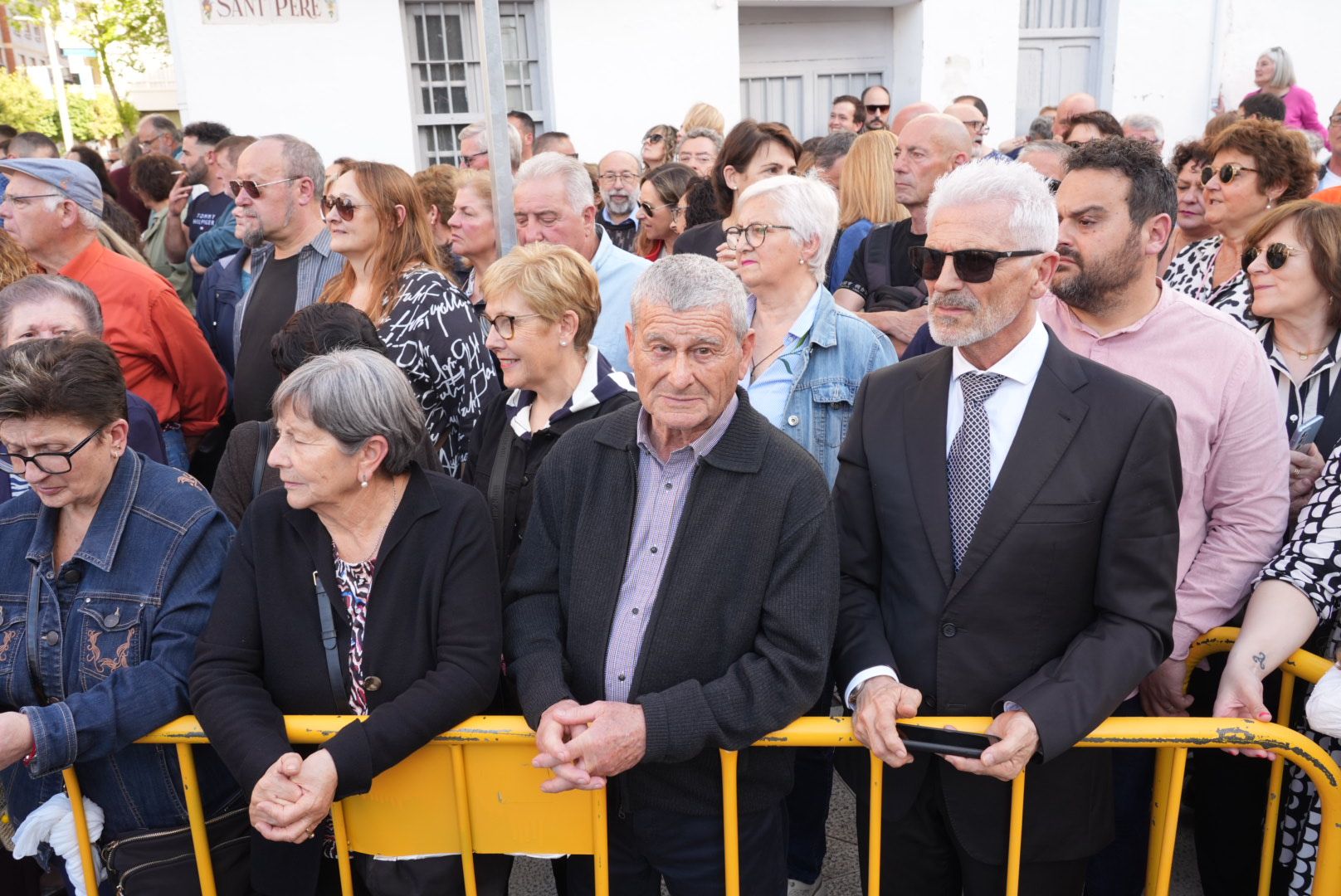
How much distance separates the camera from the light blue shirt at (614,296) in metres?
4.18

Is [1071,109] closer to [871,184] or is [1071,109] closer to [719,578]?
[871,184]

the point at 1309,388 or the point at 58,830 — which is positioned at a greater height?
the point at 1309,388

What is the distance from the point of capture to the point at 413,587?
2393 mm

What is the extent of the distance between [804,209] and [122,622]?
235 cm

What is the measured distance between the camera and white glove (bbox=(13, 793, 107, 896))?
2.50m

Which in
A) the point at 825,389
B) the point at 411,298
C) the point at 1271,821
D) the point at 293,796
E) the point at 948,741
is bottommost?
the point at 1271,821

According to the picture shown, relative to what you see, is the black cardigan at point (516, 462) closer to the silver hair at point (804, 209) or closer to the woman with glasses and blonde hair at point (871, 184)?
the silver hair at point (804, 209)

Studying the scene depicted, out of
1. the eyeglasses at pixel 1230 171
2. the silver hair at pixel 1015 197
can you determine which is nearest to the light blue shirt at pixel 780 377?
the silver hair at pixel 1015 197

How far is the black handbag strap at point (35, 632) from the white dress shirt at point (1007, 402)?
6.30 ft

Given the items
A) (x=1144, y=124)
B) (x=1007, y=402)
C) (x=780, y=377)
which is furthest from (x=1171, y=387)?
(x=1144, y=124)

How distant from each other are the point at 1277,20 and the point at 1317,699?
13684mm

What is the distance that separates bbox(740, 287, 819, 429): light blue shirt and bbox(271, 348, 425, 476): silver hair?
1.17 metres

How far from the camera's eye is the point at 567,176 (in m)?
4.42

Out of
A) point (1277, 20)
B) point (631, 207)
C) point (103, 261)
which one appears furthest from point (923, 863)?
point (1277, 20)
